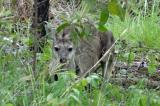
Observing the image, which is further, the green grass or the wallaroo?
the wallaroo

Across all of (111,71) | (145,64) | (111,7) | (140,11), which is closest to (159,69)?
(145,64)

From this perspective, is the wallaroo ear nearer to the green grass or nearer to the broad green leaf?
the green grass

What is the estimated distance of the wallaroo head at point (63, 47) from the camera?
603cm

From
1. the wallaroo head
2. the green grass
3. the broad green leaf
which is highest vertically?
the broad green leaf

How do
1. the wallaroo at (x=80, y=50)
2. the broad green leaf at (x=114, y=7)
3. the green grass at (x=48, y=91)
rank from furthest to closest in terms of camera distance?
the wallaroo at (x=80, y=50)
the green grass at (x=48, y=91)
the broad green leaf at (x=114, y=7)

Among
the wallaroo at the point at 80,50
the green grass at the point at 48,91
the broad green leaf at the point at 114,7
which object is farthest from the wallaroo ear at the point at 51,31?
the broad green leaf at the point at 114,7

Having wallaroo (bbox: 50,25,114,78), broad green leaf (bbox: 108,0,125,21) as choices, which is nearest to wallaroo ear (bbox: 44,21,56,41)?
wallaroo (bbox: 50,25,114,78)

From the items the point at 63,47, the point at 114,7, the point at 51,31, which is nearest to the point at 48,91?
the point at 51,31

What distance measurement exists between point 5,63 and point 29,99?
0.71 metres

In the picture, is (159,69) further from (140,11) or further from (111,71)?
(140,11)

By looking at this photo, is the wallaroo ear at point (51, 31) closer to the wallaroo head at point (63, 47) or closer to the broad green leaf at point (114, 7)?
the wallaroo head at point (63, 47)

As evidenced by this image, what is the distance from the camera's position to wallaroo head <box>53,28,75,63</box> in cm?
603

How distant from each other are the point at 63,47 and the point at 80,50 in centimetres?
26

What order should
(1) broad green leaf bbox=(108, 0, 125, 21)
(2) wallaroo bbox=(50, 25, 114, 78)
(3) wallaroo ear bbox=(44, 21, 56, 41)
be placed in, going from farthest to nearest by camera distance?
1. (2) wallaroo bbox=(50, 25, 114, 78)
2. (3) wallaroo ear bbox=(44, 21, 56, 41)
3. (1) broad green leaf bbox=(108, 0, 125, 21)
